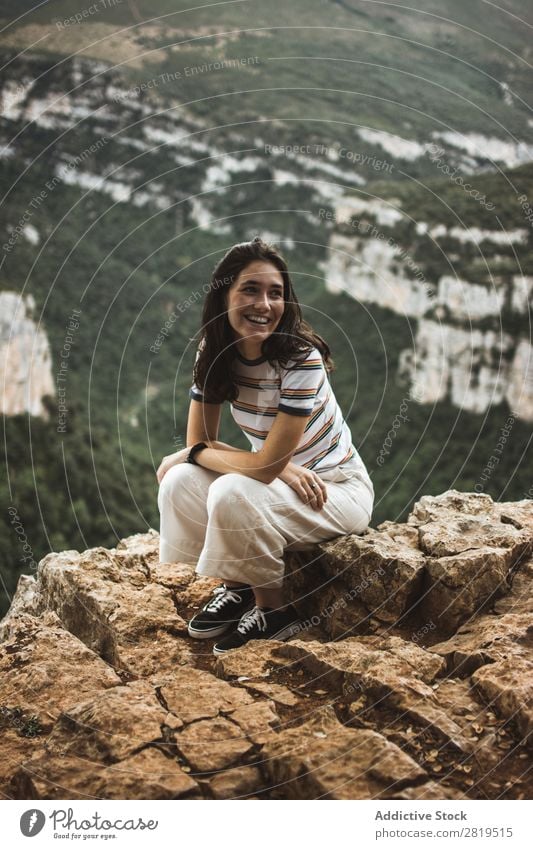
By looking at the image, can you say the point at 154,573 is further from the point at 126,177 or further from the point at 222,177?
the point at 222,177

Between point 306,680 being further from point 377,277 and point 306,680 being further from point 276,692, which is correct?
point 377,277

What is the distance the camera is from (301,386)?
3.51 meters

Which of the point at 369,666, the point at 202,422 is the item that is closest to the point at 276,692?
the point at 369,666

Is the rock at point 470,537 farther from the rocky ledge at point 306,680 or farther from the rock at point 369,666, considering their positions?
the rock at point 369,666

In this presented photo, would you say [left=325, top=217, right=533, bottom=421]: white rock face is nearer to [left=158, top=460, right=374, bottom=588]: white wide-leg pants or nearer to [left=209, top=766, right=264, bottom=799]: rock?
[left=158, top=460, right=374, bottom=588]: white wide-leg pants

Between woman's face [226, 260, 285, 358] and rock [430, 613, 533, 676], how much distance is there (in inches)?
68.8

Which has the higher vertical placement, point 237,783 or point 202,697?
point 202,697

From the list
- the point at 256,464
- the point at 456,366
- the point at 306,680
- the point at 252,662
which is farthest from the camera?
the point at 456,366

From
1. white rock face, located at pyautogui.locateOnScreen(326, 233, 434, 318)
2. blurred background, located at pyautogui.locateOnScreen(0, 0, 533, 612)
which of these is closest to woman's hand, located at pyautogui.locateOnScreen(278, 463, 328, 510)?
blurred background, located at pyautogui.locateOnScreen(0, 0, 533, 612)

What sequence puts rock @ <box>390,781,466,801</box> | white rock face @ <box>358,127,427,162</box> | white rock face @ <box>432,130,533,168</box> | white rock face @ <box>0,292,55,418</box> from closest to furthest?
rock @ <box>390,781,466,801</box>
white rock face @ <box>432,130,533,168</box>
white rock face @ <box>0,292,55,418</box>
white rock face @ <box>358,127,427,162</box>

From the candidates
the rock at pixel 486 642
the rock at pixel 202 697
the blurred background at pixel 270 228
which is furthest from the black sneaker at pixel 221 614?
the blurred background at pixel 270 228

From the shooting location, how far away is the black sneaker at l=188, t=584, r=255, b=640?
3754 mm

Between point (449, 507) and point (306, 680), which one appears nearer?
point (306, 680)

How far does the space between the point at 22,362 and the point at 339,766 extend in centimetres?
3242
